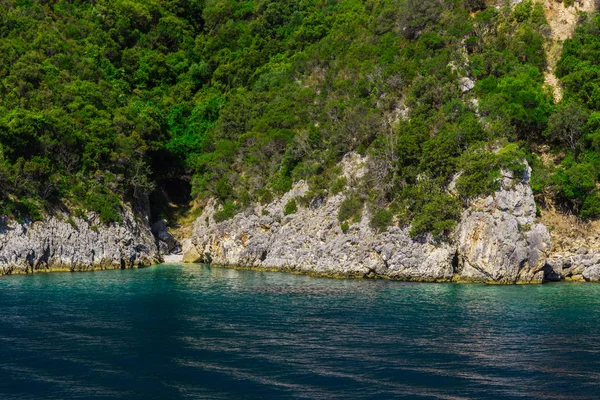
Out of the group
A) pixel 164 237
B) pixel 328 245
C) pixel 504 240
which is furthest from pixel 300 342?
pixel 164 237

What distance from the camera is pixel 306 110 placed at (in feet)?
276

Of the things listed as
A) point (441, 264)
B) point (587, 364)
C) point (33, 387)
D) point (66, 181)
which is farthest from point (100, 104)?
point (587, 364)

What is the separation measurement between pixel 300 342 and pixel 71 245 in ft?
145

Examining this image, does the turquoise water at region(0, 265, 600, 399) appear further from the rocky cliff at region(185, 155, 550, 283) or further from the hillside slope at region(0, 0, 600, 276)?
the hillside slope at region(0, 0, 600, 276)

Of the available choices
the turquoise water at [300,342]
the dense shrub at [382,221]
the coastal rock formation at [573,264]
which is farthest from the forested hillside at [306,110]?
the turquoise water at [300,342]

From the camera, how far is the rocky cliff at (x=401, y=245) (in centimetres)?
5531

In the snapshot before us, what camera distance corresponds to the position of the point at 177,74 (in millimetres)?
110375

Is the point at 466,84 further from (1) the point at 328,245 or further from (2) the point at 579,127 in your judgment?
(1) the point at 328,245

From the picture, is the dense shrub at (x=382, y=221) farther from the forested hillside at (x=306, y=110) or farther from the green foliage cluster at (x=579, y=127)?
the green foliage cluster at (x=579, y=127)

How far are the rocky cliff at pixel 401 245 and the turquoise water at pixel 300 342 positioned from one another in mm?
3773

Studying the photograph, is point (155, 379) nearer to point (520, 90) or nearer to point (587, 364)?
point (587, 364)

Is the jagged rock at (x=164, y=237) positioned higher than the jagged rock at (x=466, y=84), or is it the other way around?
the jagged rock at (x=466, y=84)

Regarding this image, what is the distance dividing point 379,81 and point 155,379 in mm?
59100

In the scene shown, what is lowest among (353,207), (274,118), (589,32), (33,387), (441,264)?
(33,387)
